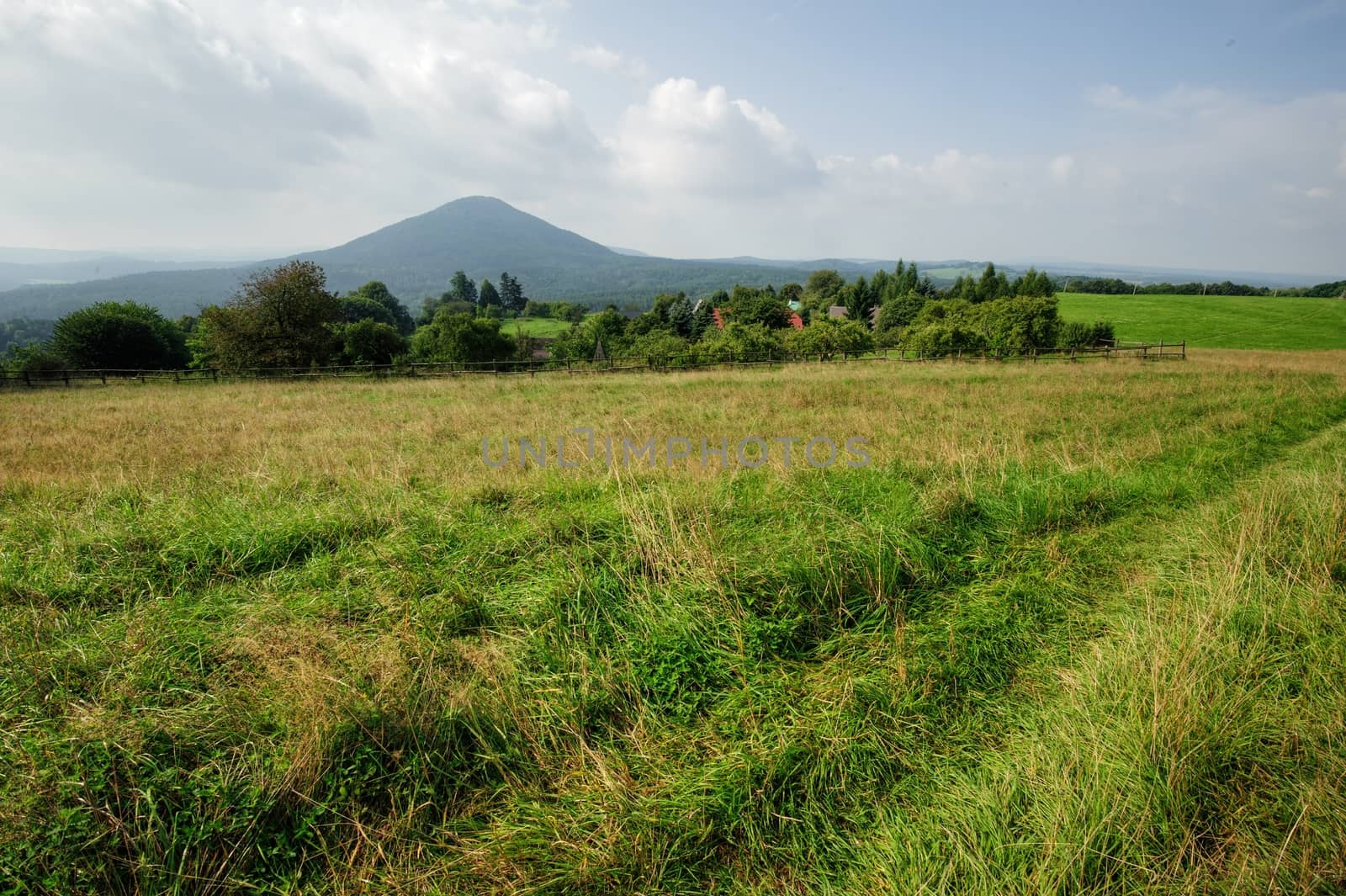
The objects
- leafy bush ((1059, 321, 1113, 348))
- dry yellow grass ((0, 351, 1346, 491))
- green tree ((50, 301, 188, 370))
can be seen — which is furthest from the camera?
leafy bush ((1059, 321, 1113, 348))

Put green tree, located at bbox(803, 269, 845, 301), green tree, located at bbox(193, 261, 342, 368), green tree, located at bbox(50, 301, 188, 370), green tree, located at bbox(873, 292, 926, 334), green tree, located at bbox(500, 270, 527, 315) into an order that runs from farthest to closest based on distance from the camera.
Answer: green tree, located at bbox(500, 270, 527, 315)
green tree, located at bbox(803, 269, 845, 301)
green tree, located at bbox(873, 292, 926, 334)
green tree, located at bbox(50, 301, 188, 370)
green tree, located at bbox(193, 261, 342, 368)

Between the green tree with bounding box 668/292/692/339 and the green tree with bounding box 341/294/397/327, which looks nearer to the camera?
the green tree with bounding box 341/294/397/327

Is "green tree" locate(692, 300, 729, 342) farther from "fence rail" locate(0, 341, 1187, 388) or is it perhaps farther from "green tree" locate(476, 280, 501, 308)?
"green tree" locate(476, 280, 501, 308)

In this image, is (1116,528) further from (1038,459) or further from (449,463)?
(449,463)

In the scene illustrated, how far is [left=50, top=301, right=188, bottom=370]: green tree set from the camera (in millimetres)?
44000

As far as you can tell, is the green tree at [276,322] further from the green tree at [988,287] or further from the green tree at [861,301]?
the green tree at [988,287]

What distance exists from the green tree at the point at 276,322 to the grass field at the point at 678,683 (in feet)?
121

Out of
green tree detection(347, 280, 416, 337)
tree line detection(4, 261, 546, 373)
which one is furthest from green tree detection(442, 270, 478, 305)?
tree line detection(4, 261, 546, 373)

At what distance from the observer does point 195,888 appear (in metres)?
2.19

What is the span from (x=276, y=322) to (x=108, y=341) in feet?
72.0

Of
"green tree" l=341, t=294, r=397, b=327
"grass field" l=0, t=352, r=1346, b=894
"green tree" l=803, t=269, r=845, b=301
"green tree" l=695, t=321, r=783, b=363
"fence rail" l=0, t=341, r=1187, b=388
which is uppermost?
"green tree" l=803, t=269, r=845, b=301

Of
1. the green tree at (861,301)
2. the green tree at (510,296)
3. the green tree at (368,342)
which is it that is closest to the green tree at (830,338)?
the green tree at (368,342)

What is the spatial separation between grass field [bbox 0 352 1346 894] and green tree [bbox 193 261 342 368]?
3676 cm

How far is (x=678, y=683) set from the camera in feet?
10.8
